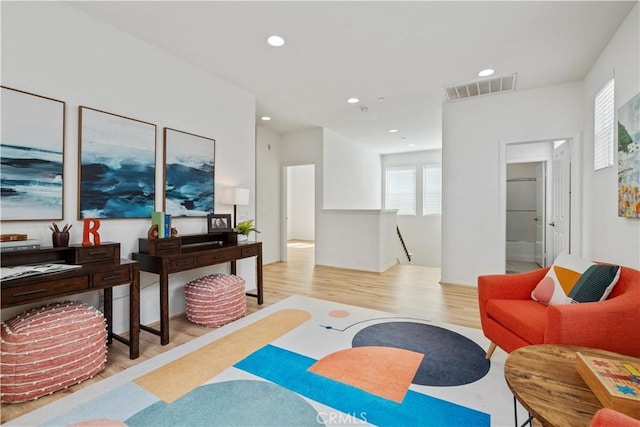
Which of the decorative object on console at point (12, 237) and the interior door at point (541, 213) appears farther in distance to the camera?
the interior door at point (541, 213)

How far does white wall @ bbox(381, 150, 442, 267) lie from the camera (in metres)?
7.98

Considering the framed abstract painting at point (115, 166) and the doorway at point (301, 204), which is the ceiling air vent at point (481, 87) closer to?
the framed abstract painting at point (115, 166)

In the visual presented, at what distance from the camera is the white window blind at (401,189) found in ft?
27.6

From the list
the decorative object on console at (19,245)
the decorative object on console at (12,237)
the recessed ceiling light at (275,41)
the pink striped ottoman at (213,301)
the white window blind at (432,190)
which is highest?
the recessed ceiling light at (275,41)

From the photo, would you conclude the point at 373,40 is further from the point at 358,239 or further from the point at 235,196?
the point at 358,239

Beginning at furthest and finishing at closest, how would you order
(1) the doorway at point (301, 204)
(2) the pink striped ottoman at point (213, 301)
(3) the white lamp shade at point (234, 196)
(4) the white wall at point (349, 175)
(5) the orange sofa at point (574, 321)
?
(1) the doorway at point (301, 204)
(4) the white wall at point (349, 175)
(3) the white lamp shade at point (234, 196)
(2) the pink striped ottoman at point (213, 301)
(5) the orange sofa at point (574, 321)

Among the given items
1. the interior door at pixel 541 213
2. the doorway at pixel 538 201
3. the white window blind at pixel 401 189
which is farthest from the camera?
the white window blind at pixel 401 189

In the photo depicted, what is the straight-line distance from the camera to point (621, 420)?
29.6 inches

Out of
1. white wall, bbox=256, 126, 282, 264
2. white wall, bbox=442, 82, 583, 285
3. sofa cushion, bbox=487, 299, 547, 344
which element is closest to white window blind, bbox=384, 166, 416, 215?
white wall, bbox=256, 126, 282, 264

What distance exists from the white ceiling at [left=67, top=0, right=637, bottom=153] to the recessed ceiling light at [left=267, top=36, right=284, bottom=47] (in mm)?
62

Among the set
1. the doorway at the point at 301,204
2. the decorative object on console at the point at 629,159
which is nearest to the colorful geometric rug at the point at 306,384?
the decorative object on console at the point at 629,159

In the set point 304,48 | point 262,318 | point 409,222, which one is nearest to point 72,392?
point 262,318

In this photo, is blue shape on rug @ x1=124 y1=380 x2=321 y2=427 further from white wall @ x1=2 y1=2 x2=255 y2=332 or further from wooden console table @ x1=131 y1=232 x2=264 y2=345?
white wall @ x1=2 y1=2 x2=255 y2=332

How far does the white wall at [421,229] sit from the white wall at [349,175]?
0.92m
